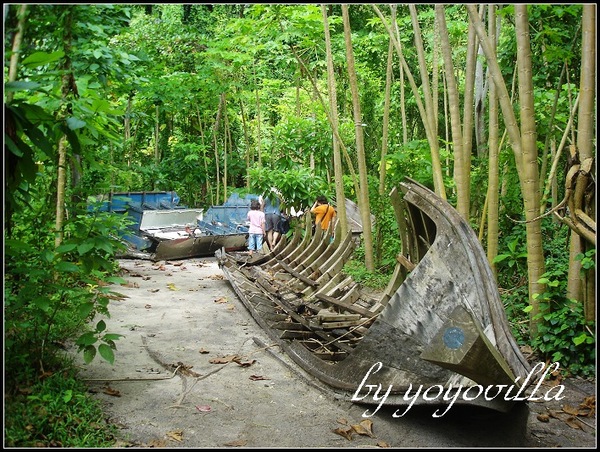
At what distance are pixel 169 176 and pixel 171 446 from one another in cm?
1643

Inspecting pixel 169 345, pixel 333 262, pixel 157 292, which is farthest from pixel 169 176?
pixel 169 345

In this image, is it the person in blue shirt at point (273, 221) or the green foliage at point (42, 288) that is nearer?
the green foliage at point (42, 288)

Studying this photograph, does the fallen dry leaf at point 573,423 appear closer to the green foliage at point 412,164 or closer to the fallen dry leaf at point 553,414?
the fallen dry leaf at point 553,414


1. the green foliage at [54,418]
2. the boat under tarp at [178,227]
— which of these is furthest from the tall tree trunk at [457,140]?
the boat under tarp at [178,227]

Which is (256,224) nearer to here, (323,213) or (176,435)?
(323,213)

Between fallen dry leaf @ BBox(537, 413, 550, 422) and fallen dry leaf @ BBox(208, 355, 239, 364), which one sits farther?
fallen dry leaf @ BBox(208, 355, 239, 364)

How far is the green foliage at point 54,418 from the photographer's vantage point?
334 cm

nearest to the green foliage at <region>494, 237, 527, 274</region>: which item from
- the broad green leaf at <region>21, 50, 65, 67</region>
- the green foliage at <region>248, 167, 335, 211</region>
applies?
the broad green leaf at <region>21, 50, 65, 67</region>

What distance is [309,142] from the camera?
1373cm

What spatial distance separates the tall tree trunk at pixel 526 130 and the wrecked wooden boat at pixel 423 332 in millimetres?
1037

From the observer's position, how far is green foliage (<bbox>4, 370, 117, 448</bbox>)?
11.0 ft

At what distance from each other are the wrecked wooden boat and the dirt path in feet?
0.68

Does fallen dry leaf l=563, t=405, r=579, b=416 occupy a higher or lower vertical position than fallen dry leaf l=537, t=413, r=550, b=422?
lower

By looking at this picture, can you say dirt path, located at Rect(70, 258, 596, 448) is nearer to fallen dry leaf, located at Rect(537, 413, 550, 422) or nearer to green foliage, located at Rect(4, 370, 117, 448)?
fallen dry leaf, located at Rect(537, 413, 550, 422)
